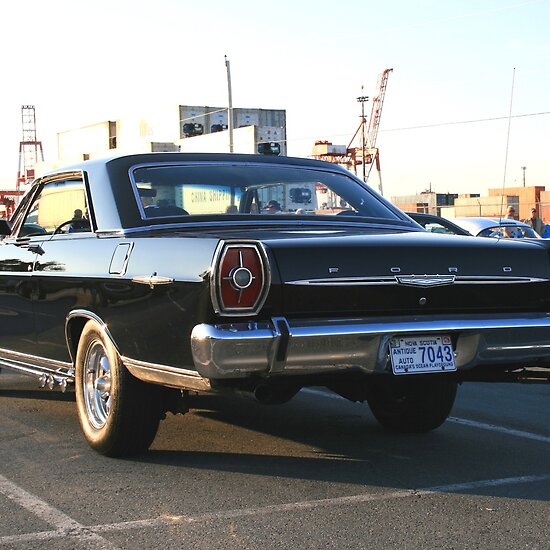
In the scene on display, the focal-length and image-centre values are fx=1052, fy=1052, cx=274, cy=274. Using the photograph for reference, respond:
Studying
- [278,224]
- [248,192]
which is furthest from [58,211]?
[278,224]

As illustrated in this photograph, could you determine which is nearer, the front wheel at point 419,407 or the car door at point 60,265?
the car door at point 60,265

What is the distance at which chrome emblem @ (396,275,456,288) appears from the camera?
5047mm

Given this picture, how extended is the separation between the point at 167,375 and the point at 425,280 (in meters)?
1.33

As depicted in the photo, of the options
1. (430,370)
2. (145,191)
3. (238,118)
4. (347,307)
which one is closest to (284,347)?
(347,307)

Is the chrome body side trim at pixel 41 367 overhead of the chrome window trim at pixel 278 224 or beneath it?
beneath

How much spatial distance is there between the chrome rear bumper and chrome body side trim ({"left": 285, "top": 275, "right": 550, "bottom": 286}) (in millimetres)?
170

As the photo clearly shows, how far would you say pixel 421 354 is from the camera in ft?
16.6

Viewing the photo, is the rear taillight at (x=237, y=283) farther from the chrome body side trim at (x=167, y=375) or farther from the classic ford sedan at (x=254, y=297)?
the chrome body side trim at (x=167, y=375)

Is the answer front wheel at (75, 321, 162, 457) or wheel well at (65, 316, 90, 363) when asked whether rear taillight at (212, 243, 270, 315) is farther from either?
wheel well at (65, 316, 90, 363)

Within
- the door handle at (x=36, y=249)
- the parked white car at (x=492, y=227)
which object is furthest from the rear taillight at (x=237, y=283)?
the parked white car at (x=492, y=227)

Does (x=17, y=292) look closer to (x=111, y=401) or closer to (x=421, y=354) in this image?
(x=111, y=401)

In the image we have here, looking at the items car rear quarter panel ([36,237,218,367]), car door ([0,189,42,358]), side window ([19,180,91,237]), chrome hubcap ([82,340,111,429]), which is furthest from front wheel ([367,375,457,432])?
car door ([0,189,42,358])

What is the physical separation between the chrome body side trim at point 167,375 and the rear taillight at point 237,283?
36 centimetres

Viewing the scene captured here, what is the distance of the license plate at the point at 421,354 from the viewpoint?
5004mm
